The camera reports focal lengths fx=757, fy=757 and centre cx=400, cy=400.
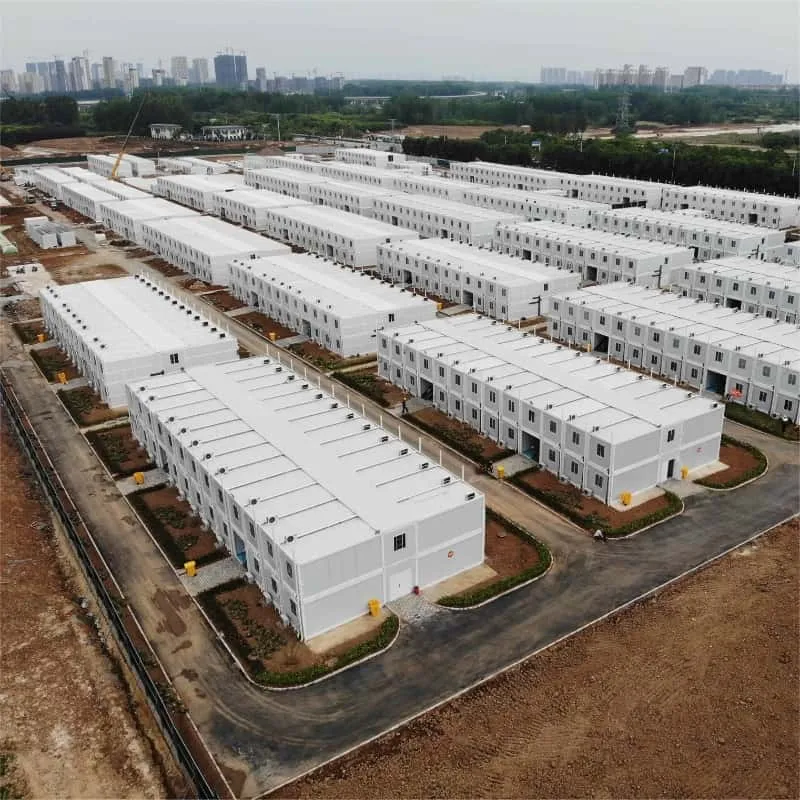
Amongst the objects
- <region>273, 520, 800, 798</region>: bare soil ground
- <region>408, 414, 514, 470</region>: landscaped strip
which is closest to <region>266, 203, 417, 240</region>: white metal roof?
<region>408, 414, 514, 470</region>: landscaped strip

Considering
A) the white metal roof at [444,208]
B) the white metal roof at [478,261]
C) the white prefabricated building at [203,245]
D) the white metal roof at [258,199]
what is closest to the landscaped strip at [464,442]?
the white metal roof at [478,261]

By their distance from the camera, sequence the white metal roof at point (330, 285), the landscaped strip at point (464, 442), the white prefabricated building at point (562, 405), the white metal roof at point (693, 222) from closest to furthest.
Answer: the white prefabricated building at point (562, 405) < the landscaped strip at point (464, 442) < the white metal roof at point (330, 285) < the white metal roof at point (693, 222)

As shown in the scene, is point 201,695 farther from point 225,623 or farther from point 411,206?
point 411,206

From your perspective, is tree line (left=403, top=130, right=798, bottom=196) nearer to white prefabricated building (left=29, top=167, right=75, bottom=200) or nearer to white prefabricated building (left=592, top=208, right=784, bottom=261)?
white prefabricated building (left=592, top=208, right=784, bottom=261)

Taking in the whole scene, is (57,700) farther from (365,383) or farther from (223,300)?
(223,300)

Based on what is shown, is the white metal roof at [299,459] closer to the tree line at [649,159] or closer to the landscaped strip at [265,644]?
the landscaped strip at [265,644]

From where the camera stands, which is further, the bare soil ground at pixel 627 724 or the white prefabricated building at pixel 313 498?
the white prefabricated building at pixel 313 498

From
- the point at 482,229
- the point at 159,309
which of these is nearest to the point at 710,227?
the point at 482,229
